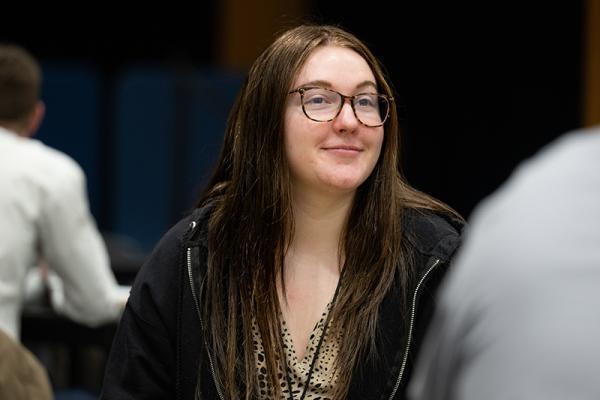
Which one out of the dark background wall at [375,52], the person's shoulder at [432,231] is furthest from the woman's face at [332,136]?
the dark background wall at [375,52]

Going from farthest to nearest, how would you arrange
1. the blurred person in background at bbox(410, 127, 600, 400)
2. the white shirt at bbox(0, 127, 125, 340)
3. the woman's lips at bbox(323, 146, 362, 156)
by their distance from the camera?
the white shirt at bbox(0, 127, 125, 340) < the woman's lips at bbox(323, 146, 362, 156) < the blurred person in background at bbox(410, 127, 600, 400)

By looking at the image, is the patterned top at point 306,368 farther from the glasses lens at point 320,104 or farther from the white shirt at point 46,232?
the white shirt at point 46,232

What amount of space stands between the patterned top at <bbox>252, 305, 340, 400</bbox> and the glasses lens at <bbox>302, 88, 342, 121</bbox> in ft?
1.33

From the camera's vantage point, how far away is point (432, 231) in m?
2.39

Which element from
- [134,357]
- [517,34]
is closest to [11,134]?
[134,357]

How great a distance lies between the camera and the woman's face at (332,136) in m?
2.35

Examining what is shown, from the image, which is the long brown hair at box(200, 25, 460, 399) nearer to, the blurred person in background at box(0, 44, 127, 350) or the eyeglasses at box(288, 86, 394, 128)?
the eyeglasses at box(288, 86, 394, 128)

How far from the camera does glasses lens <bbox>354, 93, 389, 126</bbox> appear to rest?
2373 mm

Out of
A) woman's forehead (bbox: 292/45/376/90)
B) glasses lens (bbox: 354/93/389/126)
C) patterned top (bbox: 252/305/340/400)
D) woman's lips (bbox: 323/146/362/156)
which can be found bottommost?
patterned top (bbox: 252/305/340/400)

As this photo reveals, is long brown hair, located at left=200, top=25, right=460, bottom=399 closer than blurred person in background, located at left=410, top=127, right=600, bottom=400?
No

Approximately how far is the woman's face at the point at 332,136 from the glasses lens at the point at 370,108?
0.01 m

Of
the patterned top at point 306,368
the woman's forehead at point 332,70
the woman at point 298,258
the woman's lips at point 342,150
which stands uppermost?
the woman's forehead at point 332,70

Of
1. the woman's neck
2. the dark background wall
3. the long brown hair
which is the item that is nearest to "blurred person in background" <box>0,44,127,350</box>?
the long brown hair

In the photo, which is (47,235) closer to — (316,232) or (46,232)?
(46,232)
